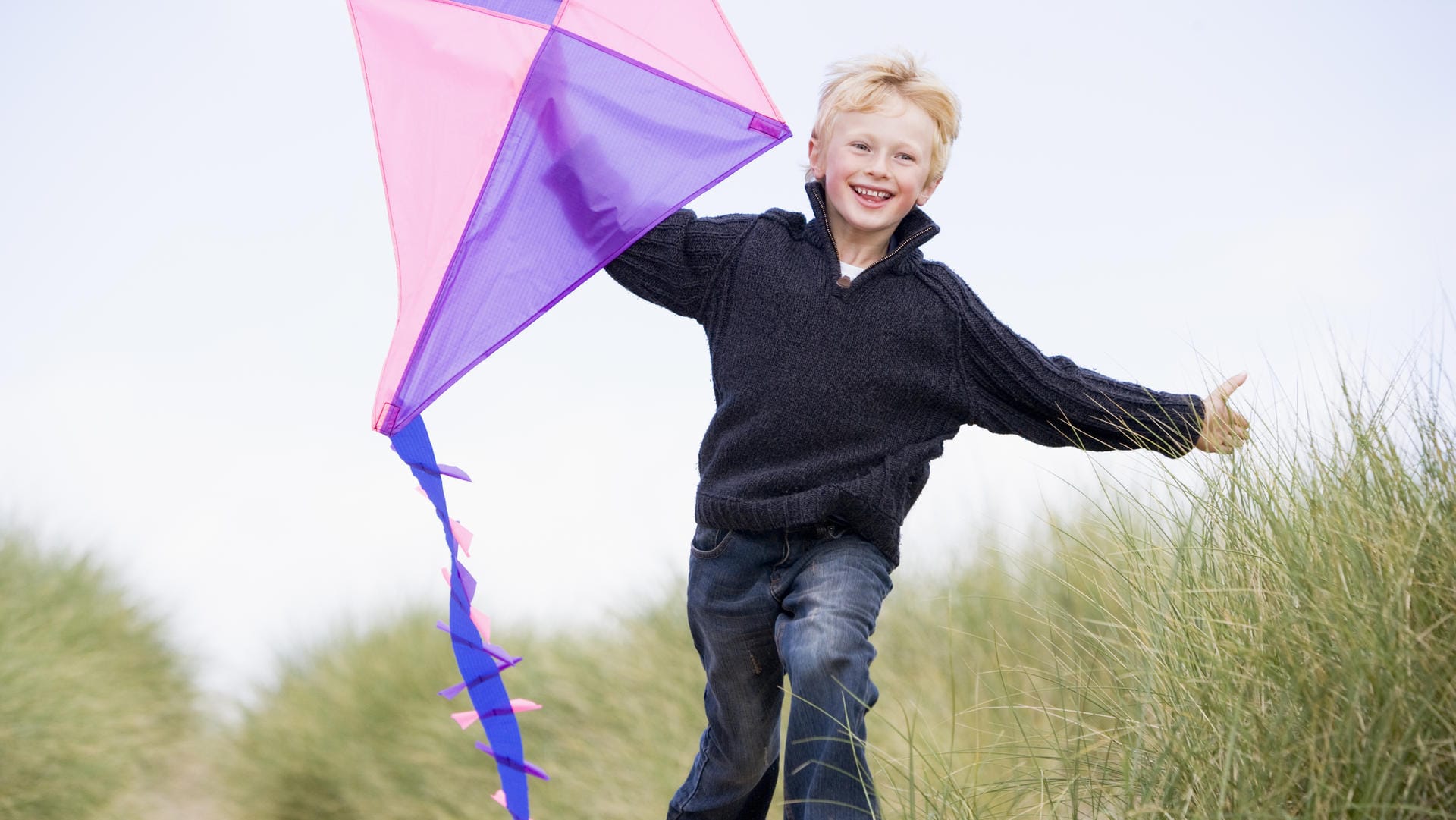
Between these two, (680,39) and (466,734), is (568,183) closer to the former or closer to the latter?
(680,39)

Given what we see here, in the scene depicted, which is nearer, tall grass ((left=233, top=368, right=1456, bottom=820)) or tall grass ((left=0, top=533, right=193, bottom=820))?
tall grass ((left=233, top=368, right=1456, bottom=820))

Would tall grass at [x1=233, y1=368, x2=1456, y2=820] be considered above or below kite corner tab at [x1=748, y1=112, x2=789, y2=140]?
below

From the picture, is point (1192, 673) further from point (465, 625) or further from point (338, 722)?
point (338, 722)

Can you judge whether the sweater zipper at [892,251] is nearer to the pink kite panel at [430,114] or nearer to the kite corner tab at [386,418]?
the pink kite panel at [430,114]

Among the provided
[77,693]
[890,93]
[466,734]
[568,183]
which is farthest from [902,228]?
[77,693]

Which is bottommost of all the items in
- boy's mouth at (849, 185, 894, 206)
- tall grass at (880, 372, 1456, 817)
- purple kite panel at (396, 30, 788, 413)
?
tall grass at (880, 372, 1456, 817)

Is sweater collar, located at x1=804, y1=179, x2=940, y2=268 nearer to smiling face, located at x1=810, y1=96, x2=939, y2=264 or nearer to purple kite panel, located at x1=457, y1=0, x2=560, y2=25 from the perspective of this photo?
smiling face, located at x1=810, y1=96, x2=939, y2=264

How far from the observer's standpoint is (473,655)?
9.57 feet

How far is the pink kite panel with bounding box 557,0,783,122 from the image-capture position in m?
2.83

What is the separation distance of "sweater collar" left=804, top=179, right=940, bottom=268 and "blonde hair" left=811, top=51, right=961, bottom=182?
0.12 meters

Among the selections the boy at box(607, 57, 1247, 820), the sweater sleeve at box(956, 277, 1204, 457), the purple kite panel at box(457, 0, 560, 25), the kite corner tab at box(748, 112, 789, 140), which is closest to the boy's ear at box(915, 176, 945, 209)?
the boy at box(607, 57, 1247, 820)

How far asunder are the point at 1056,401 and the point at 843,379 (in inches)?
20.6

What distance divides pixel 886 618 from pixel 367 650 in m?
3.05

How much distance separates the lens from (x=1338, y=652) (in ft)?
6.85
